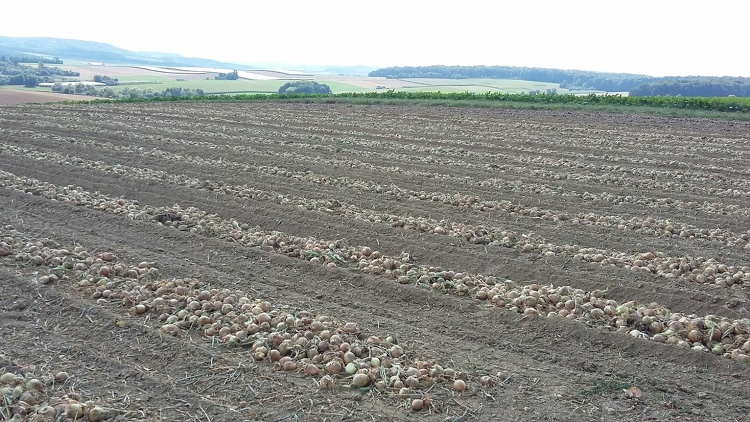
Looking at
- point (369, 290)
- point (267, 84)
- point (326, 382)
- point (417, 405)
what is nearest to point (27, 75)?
point (267, 84)

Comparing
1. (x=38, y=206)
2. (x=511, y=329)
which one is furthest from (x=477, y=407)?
(x=38, y=206)

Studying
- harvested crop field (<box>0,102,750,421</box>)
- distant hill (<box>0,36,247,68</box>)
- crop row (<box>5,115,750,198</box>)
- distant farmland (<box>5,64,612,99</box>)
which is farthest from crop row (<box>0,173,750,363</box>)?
distant hill (<box>0,36,247,68</box>)

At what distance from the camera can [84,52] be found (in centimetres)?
12962

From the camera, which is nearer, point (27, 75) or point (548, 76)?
point (27, 75)

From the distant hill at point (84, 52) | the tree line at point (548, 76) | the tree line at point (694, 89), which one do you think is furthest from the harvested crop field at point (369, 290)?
the distant hill at point (84, 52)

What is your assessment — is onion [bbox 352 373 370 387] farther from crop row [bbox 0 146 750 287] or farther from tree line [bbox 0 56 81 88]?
tree line [bbox 0 56 81 88]

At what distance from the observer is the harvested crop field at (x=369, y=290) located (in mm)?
4648

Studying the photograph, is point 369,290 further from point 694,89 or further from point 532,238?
point 694,89

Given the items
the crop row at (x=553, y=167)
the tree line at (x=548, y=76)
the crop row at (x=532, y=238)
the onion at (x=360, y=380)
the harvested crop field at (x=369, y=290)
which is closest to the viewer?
the harvested crop field at (x=369, y=290)

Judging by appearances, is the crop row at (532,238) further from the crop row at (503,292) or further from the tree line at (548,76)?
the tree line at (548,76)

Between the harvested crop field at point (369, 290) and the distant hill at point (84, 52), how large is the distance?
108m

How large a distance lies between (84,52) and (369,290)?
140057mm

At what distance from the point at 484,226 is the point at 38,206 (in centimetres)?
667

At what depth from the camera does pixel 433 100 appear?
32.7 metres
